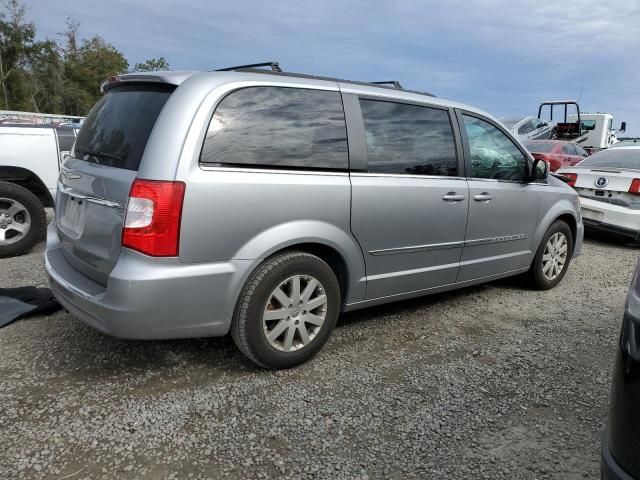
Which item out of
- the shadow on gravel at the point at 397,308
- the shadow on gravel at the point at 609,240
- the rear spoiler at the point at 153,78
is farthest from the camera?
the shadow on gravel at the point at 609,240

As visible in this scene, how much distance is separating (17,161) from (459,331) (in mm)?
4740

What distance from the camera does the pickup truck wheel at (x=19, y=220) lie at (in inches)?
214

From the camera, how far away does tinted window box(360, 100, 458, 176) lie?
137 inches

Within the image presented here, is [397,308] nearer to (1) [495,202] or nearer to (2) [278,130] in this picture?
(1) [495,202]

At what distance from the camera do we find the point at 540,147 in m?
14.2

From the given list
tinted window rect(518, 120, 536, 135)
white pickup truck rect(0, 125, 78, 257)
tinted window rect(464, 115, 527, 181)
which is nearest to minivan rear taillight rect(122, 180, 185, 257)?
tinted window rect(464, 115, 527, 181)

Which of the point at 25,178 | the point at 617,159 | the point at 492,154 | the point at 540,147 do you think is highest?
the point at 540,147

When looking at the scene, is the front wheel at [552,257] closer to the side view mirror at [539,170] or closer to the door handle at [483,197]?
the side view mirror at [539,170]

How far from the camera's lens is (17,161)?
5.45 metres

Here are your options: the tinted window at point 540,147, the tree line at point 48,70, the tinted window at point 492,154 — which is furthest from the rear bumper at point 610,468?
the tree line at point 48,70

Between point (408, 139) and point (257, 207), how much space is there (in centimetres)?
141

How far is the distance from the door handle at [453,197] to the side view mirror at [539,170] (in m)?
1.03

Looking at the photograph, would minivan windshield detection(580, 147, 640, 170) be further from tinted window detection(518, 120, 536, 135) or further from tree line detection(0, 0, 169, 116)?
tree line detection(0, 0, 169, 116)

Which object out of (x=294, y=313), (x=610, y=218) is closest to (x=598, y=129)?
(x=610, y=218)
